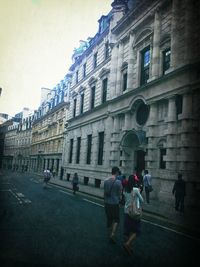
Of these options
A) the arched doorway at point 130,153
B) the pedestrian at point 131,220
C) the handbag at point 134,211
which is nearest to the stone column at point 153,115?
the arched doorway at point 130,153

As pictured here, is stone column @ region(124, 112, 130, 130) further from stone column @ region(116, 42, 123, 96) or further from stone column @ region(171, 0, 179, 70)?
→ stone column @ region(171, 0, 179, 70)

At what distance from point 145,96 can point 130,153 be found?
4466mm

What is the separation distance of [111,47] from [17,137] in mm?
66598

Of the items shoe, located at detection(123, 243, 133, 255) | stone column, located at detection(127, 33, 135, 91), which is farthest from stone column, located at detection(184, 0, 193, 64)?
shoe, located at detection(123, 243, 133, 255)

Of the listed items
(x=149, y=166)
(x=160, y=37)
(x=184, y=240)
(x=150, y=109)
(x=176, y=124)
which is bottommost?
(x=184, y=240)

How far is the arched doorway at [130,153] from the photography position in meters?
20.4

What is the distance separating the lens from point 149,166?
685 inches

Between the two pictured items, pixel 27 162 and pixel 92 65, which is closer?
pixel 92 65

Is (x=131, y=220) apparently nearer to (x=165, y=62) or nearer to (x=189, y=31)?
(x=189, y=31)

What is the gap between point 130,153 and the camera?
2100 cm

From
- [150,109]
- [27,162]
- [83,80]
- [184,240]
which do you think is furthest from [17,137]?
[184,240]

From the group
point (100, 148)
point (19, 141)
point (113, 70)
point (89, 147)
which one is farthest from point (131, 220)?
point (19, 141)

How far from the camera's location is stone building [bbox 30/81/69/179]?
4634 cm

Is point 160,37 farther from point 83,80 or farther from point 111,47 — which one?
point 83,80
